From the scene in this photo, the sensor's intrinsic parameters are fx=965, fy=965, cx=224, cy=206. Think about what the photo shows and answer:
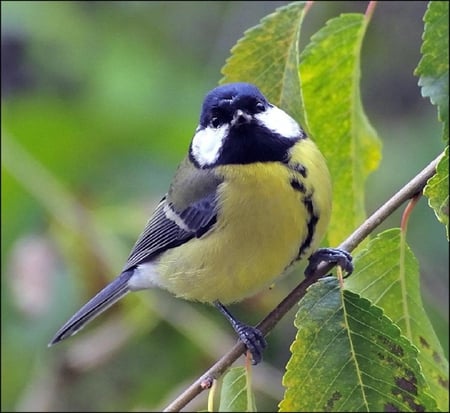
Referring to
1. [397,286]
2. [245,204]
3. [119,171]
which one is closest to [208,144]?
[245,204]

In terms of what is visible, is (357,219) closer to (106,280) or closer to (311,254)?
(311,254)

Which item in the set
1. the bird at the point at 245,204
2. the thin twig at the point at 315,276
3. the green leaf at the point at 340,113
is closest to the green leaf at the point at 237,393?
the thin twig at the point at 315,276

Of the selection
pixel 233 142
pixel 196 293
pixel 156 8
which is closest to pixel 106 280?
pixel 196 293

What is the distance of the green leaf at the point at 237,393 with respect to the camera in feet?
4.58

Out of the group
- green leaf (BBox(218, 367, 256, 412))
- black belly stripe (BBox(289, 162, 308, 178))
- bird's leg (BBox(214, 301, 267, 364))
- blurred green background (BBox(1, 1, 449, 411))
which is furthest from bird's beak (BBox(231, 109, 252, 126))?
blurred green background (BBox(1, 1, 449, 411))

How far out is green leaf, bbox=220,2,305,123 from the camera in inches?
61.7

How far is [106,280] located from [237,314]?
392 millimetres

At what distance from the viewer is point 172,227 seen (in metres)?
1.97

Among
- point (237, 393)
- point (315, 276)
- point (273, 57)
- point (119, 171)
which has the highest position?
point (119, 171)

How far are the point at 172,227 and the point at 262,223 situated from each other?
0.35 meters

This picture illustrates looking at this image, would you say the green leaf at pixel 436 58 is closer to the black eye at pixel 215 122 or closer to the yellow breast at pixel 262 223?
the yellow breast at pixel 262 223

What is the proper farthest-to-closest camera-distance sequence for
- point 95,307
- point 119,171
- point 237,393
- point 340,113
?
point 119,171 → point 95,307 → point 340,113 → point 237,393

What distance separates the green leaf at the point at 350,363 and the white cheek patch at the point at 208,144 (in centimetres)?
58

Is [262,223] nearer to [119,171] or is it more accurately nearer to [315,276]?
[315,276]
